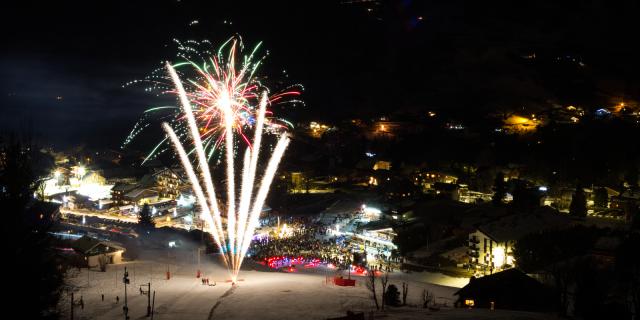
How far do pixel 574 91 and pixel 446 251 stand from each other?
64.0 meters

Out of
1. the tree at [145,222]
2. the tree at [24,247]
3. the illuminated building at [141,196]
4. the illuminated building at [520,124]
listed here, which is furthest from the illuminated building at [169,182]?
the tree at [24,247]

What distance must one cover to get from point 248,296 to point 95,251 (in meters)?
10.5

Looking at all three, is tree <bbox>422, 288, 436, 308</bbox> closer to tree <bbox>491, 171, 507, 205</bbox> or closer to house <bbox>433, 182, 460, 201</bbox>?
tree <bbox>491, 171, 507, 205</bbox>

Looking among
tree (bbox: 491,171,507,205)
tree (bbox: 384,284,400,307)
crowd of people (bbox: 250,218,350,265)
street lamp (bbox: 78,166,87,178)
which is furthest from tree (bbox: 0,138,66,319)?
street lamp (bbox: 78,166,87,178)

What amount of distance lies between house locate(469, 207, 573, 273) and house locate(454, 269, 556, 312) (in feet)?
18.6

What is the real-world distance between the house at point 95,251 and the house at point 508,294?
1639 cm

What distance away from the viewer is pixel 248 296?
17.5 metres

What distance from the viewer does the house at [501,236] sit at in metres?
23.1

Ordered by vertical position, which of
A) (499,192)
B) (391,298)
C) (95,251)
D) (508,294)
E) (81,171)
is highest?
(81,171)

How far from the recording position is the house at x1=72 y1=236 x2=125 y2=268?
23.8 metres

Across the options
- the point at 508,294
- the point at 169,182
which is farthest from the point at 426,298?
the point at 169,182

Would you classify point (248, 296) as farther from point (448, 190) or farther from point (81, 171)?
point (81, 171)

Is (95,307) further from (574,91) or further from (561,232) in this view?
(574,91)

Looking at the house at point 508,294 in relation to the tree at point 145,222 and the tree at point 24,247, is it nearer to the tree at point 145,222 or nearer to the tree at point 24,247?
the tree at point 24,247
